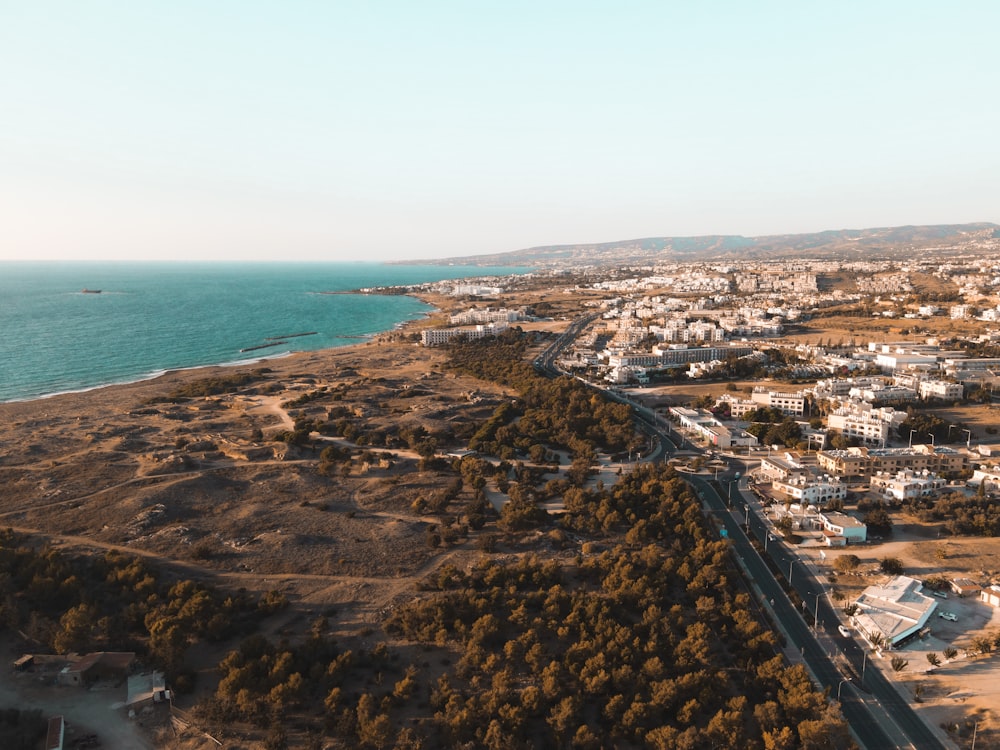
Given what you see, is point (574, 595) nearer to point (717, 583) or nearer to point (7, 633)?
point (717, 583)

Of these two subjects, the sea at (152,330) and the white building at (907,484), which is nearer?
A: the white building at (907,484)

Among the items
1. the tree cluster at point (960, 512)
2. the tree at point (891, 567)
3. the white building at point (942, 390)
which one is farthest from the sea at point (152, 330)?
the white building at point (942, 390)

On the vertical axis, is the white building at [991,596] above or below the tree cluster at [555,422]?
below

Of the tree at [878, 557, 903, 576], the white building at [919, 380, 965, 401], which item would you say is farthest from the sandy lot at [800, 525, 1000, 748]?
the white building at [919, 380, 965, 401]

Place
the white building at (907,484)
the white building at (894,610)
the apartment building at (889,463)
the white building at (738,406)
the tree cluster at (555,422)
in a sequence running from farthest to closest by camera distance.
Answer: the white building at (738,406) < the tree cluster at (555,422) < the apartment building at (889,463) < the white building at (907,484) < the white building at (894,610)

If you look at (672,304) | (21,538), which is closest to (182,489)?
(21,538)

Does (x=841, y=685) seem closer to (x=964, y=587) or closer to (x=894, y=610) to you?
(x=894, y=610)

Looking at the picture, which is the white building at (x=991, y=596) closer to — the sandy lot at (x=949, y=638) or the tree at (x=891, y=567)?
the sandy lot at (x=949, y=638)

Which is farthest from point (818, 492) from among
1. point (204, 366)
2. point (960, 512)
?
point (204, 366)

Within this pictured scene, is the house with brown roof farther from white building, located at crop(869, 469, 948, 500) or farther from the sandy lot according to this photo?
white building, located at crop(869, 469, 948, 500)
